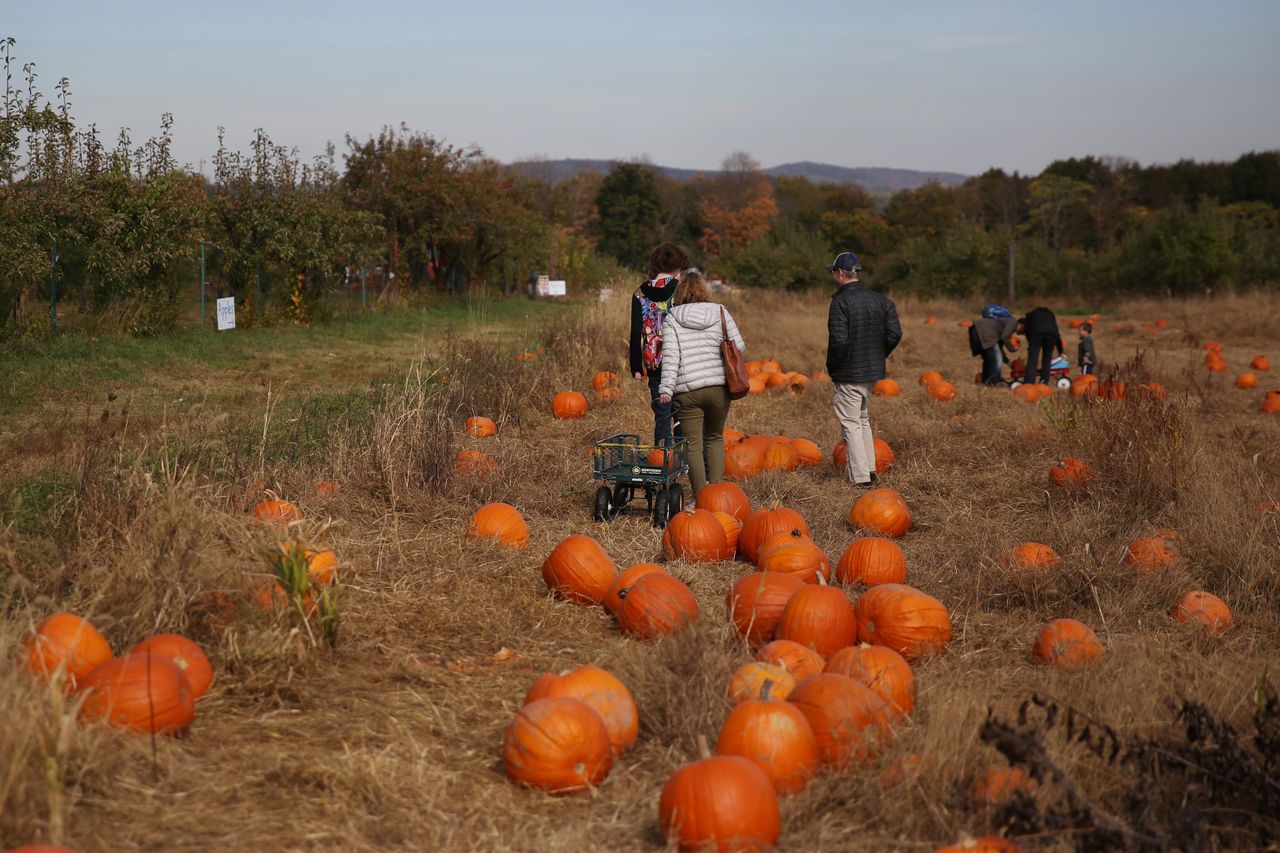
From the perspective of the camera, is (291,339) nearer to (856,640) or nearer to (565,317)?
(565,317)

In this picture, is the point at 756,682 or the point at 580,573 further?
the point at 580,573

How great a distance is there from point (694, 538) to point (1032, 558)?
175 cm

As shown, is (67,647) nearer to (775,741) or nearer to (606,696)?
(606,696)

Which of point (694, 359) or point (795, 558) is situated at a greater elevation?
point (694, 359)

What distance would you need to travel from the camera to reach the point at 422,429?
717 centimetres

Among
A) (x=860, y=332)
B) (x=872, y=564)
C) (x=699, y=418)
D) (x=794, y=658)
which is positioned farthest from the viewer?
(x=860, y=332)

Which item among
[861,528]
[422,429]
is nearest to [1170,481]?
[861,528]

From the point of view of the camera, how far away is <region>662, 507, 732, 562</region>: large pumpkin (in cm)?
617

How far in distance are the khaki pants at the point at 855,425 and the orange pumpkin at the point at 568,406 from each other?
3.09 metres

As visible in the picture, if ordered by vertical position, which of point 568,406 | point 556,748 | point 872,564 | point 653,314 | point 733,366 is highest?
point 653,314

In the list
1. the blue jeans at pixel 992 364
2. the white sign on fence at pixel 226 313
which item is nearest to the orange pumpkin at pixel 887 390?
the blue jeans at pixel 992 364

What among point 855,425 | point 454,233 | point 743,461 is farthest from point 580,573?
point 454,233

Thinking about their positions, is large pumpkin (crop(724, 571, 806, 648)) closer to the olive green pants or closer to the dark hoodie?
the olive green pants

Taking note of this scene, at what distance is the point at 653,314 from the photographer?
312 inches
